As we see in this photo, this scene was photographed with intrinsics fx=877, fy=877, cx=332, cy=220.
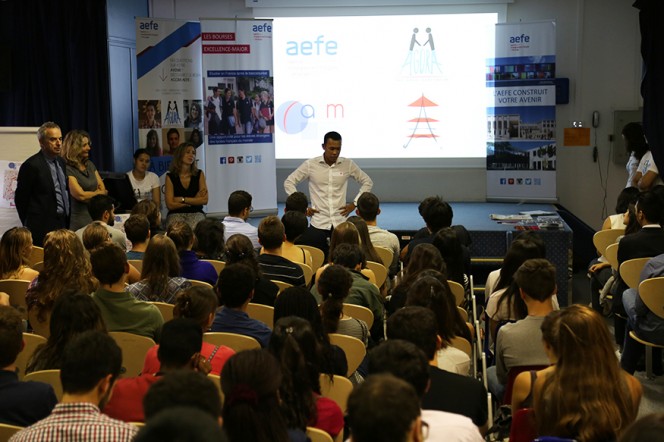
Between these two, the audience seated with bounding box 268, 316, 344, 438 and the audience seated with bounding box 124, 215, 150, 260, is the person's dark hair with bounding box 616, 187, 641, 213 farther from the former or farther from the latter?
the audience seated with bounding box 268, 316, 344, 438

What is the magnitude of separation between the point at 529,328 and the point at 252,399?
187 cm

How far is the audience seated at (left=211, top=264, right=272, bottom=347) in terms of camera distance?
4.05 meters

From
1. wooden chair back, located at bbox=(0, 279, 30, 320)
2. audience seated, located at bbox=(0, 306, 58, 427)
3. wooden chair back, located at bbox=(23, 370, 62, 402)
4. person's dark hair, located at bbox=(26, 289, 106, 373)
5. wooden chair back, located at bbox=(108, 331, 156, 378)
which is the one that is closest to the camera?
audience seated, located at bbox=(0, 306, 58, 427)

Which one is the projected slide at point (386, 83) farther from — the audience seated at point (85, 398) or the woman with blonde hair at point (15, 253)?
the audience seated at point (85, 398)

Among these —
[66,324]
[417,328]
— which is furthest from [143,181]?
[417,328]

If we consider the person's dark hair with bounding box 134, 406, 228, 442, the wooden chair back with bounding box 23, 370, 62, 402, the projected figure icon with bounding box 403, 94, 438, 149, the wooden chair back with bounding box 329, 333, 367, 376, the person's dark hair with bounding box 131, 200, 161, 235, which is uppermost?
the projected figure icon with bounding box 403, 94, 438, 149

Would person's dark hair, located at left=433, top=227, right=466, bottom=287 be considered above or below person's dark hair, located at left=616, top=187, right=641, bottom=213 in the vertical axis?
below

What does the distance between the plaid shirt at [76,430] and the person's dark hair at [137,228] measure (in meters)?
3.16

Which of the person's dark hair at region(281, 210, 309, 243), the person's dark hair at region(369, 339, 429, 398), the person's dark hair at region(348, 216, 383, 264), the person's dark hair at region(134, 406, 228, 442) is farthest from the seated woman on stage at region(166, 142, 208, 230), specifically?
the person's dark hair at region(134, 406, 228, 442)

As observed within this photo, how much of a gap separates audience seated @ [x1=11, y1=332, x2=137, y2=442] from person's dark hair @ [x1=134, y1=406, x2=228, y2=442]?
70cm

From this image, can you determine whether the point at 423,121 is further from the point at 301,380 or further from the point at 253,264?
the point at 301,380

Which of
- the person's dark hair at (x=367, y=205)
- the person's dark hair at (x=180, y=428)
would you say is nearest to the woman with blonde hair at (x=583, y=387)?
the person's dark hair at (x=180, y=428)

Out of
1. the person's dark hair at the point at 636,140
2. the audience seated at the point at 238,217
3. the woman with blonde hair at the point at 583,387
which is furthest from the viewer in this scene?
the person's dark hair at the point at 636,140

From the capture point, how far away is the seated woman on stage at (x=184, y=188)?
816cm
